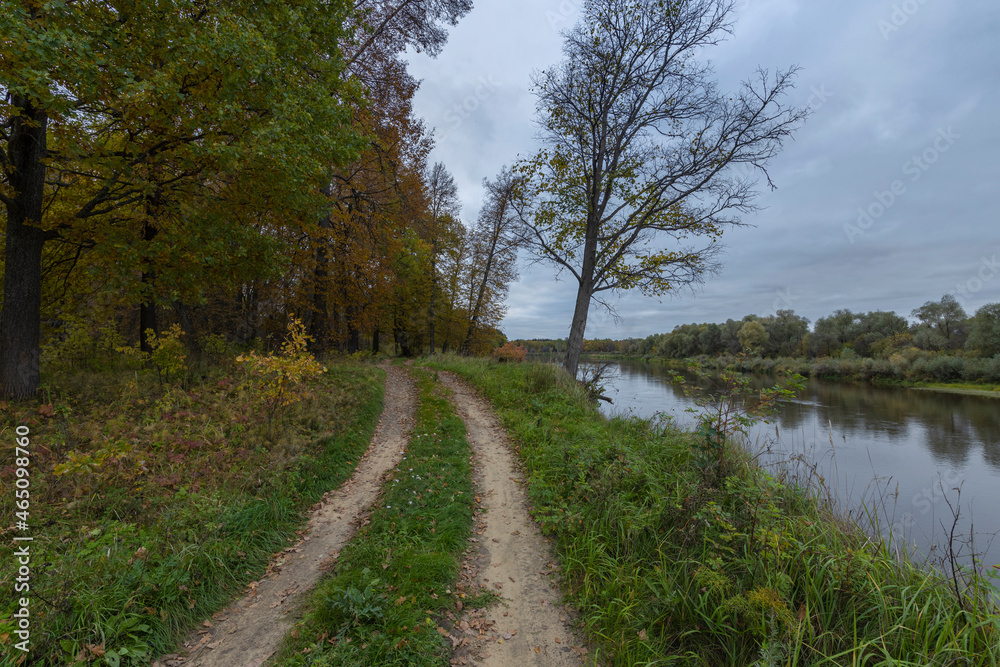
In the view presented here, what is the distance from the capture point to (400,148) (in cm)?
1291

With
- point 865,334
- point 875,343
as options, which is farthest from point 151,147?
point 865,334

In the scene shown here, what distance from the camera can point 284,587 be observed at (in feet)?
11.6

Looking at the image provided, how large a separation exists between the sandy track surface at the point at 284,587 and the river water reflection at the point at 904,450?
4740 mm

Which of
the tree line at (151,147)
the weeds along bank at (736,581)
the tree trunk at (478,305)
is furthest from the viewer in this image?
the tree trunk at (478,305)

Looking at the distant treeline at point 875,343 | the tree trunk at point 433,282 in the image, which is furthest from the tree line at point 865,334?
the tree trunk at point 433,282

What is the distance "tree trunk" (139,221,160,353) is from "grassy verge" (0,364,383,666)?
1.33 meters

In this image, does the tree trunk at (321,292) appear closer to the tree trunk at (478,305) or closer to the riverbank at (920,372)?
the tree trunk at (478,305)

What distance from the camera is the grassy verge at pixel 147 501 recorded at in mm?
2699

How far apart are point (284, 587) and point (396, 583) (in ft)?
3.76

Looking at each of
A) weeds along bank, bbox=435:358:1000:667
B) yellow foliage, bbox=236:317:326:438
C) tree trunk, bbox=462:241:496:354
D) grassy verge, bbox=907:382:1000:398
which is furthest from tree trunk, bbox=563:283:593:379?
grassy verge, bbox=907:382:1000:398

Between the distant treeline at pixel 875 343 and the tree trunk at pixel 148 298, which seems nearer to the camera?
the tree trunk at pixel 148 298

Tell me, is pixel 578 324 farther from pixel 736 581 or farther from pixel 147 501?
pixel 147 501

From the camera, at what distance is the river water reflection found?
5.91 metres

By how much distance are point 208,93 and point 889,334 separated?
57841mm
